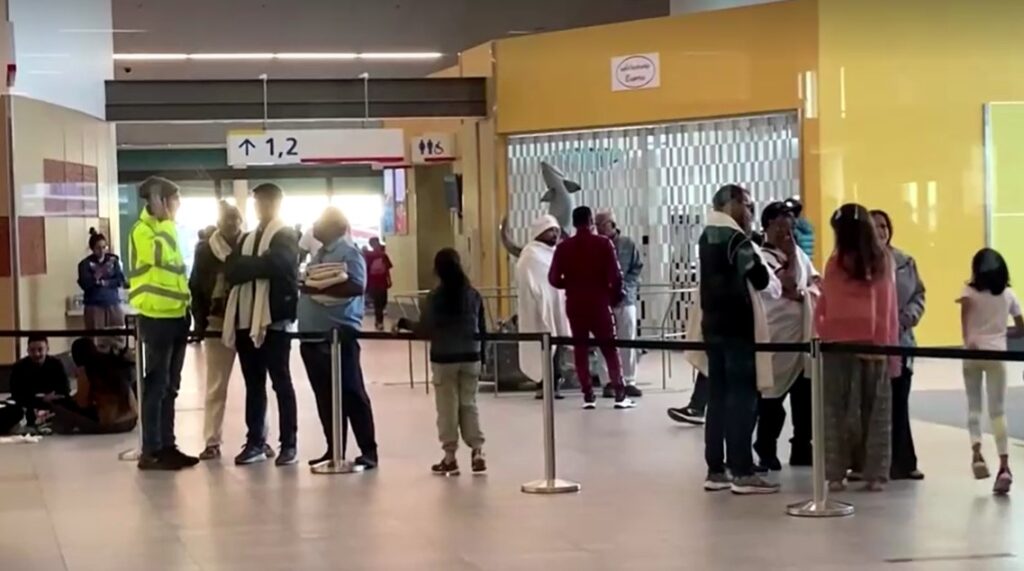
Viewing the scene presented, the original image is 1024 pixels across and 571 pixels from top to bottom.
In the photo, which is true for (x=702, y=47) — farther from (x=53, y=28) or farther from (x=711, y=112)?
(x=53, y=28)

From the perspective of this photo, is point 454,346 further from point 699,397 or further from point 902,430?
point 699,397

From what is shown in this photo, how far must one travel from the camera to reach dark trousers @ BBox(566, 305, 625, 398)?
11.8 metres

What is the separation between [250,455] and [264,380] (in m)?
0.47

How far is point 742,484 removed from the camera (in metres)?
7.88

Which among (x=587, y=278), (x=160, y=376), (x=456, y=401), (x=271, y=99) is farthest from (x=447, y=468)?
(x=271, y=99)

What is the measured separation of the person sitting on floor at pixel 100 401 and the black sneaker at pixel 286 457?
234cm

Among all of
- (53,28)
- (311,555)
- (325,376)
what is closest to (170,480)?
(325,376)

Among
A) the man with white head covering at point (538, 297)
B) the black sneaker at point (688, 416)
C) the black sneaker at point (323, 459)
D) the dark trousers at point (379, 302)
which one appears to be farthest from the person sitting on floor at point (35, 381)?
the dark trousers at point (379, 302)

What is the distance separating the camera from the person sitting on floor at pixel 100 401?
36.5ft

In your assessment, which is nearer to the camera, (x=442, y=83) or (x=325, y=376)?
(x=325, y=376)

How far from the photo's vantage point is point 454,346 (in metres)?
8.53

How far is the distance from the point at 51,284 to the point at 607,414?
647 centimetres

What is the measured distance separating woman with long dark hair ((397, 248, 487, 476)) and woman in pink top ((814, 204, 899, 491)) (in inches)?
77.9

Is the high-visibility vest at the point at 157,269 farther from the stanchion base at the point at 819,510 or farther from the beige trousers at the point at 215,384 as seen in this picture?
the stanchion base at the point at 819,510
